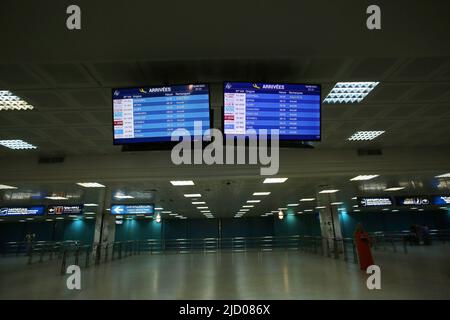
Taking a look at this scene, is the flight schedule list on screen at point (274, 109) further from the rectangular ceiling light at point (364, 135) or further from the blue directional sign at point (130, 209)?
the blue directional sign at point (130, 209)

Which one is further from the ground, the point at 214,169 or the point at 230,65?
the point at 230,65

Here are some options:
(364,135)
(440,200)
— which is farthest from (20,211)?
(440,200)

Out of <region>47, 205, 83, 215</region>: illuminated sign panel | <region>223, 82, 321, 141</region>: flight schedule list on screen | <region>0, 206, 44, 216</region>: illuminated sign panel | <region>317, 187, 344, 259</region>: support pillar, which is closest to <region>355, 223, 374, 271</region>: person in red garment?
<region>317, 187, 344, 259</region>: support pillar

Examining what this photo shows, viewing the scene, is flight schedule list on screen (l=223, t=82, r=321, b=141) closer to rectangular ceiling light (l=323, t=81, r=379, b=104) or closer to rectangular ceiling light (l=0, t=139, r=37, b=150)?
rectangular ceiling light (l=323, t=81, r=379, b=104)

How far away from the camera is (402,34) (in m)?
2.44

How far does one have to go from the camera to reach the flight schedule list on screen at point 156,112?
2852mm

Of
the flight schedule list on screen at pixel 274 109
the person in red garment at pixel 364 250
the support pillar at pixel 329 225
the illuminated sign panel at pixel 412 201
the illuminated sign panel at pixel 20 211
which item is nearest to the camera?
the flight schedule list on screen at pixel 274 109

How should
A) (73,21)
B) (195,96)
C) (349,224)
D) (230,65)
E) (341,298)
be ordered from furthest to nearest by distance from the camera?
(349,224) → (341,298) → (230,65) → (195,96) → (73,21)

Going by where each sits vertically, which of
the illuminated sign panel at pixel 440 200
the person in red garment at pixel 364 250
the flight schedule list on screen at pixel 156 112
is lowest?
the person in red garment at pixel 364 250

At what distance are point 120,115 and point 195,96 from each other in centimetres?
79

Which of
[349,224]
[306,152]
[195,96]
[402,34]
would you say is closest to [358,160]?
[306,152]

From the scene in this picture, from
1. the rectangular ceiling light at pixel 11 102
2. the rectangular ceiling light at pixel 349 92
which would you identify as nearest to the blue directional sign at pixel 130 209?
the rectangular ceiling light at pixel 11 102

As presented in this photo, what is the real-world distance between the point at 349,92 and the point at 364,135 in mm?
1993
